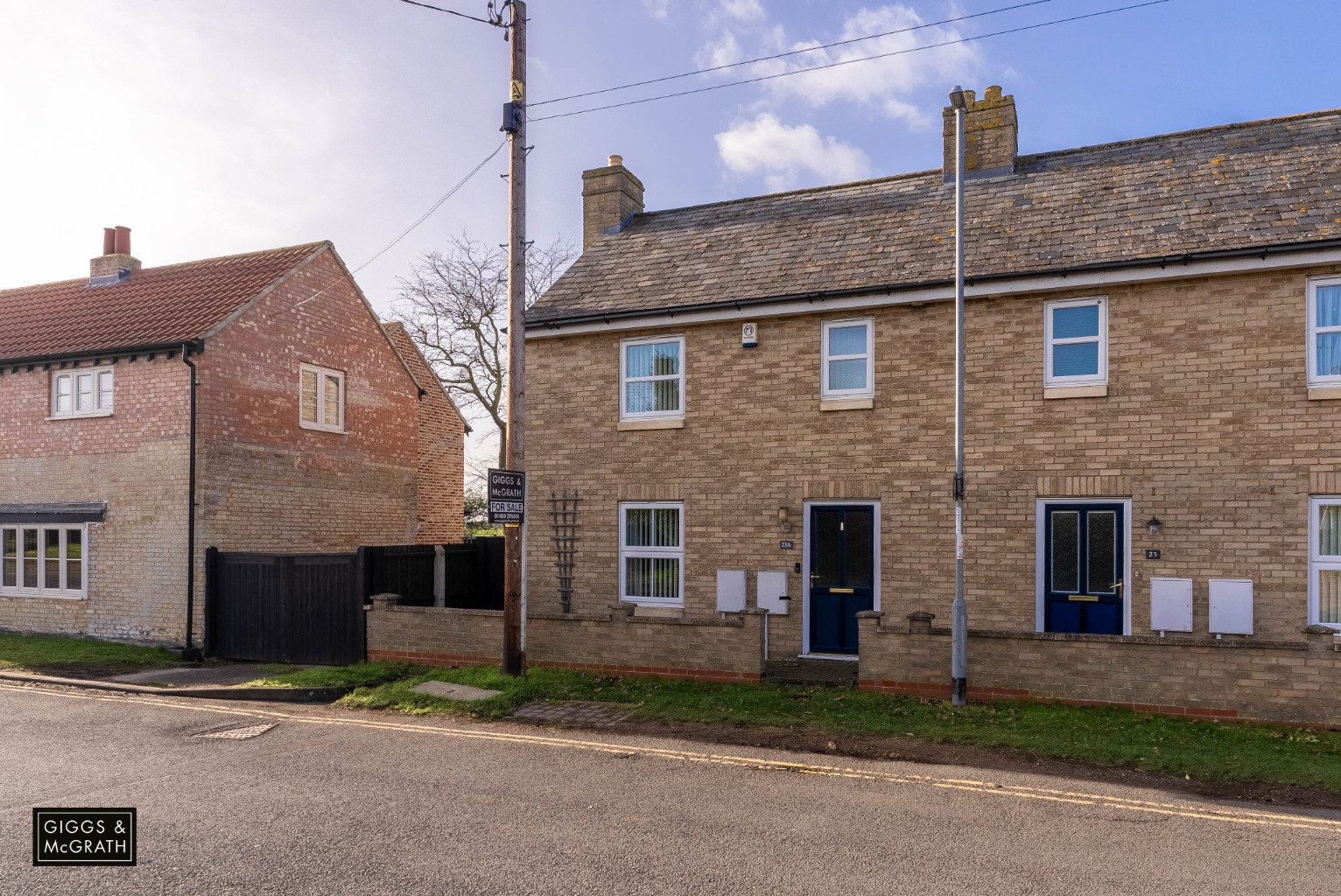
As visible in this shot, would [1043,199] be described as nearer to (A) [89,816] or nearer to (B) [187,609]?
(A) [89,816]

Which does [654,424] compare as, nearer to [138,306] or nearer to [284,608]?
[284,608]

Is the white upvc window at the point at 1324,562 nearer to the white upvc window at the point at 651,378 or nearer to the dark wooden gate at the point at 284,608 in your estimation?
the white upvc window at the point at 651,378

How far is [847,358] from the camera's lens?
525 inches

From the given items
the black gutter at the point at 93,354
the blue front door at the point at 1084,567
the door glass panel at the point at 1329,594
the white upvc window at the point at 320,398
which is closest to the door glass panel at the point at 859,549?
the blue front door at the point at 1084,567

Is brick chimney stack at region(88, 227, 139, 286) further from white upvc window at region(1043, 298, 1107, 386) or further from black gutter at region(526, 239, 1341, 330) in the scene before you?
white upvc window at region(1043, 298, 1107, 386)

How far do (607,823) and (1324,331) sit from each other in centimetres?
1009

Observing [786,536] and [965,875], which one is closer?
[965,875]

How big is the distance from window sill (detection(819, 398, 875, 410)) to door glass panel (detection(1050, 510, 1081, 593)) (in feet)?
9.09

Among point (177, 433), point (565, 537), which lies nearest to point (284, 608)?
point (177, 433)

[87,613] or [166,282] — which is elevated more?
[166,282]

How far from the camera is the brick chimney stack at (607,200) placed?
17.8 meters

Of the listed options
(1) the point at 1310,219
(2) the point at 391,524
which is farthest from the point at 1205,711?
(2) the point at 391,524

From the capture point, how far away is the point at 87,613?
16953 millimetres

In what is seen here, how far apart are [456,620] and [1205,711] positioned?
29.1 ft
